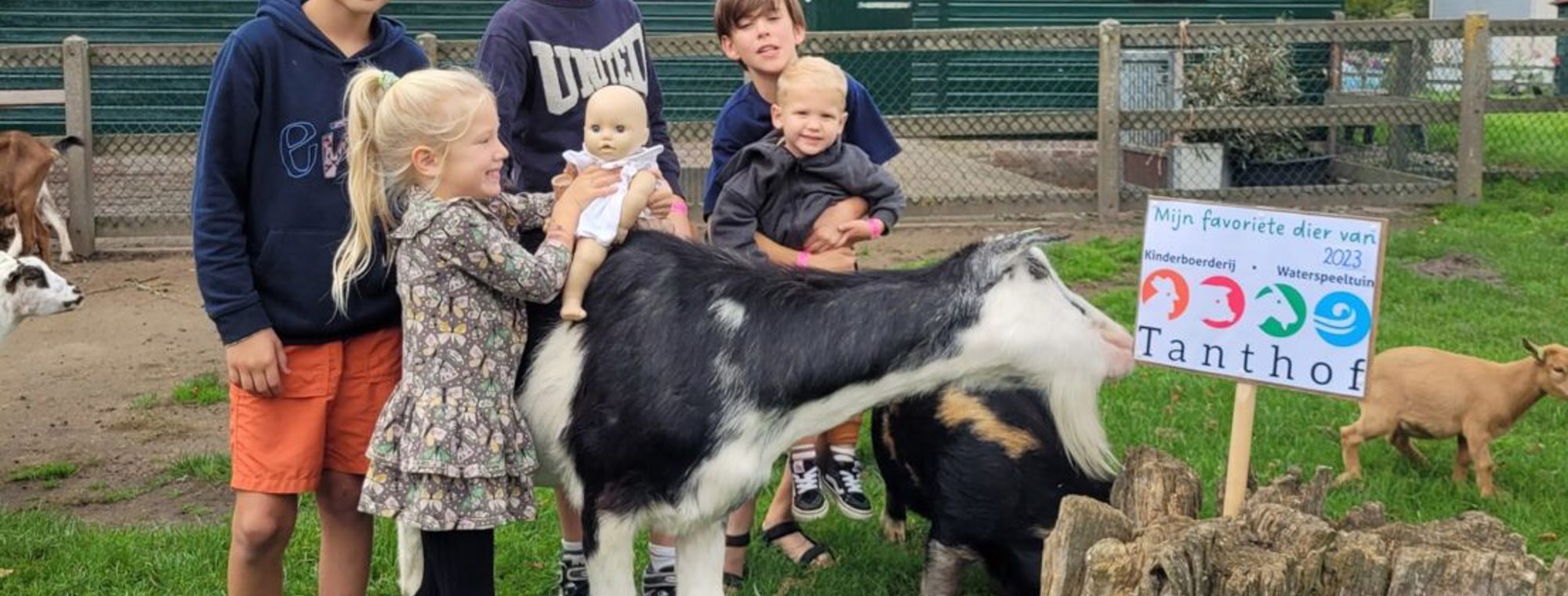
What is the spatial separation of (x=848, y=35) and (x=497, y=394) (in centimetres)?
827

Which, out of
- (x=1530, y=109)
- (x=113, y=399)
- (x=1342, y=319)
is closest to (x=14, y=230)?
(x=113, y=399)

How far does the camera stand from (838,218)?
13.4 feet

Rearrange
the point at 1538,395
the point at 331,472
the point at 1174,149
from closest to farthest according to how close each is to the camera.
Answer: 1. the point at 331,472
2. the point at 1538,395
3. the point at 1174,149

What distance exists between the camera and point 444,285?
315 cm

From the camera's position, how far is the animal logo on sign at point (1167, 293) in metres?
3.77

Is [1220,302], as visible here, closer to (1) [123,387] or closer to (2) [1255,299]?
(2) [1255,299]

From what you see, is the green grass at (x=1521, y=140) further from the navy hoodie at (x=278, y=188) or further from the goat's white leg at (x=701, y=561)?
the navy hoodie at (x=278, y=188)

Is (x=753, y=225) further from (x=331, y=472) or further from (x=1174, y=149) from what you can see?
(x=1174, y=149)

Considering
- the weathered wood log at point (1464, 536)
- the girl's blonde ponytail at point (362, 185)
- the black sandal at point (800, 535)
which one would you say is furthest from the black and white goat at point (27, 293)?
the weathered wood log at point (1464, 536)

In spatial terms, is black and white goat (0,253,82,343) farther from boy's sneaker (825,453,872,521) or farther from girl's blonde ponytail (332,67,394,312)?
girl's blonde ponytail (332,67,394,312)

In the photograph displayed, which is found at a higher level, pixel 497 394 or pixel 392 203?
pixel 392 203

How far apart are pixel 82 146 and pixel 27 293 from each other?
4593 millimetres

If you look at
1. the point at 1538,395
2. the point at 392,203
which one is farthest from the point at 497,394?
the point at 1538,395

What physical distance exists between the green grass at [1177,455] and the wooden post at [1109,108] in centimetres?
312
